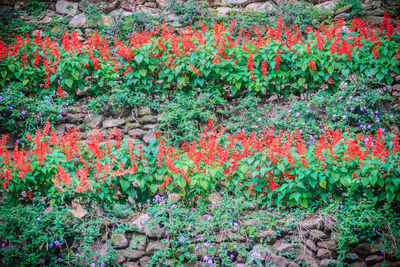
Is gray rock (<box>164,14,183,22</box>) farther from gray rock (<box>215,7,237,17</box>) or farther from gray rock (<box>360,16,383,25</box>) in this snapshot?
gray rock (<box>360,16,383,25</box>)

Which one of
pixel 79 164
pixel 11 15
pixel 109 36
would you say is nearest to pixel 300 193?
pixel 79 164

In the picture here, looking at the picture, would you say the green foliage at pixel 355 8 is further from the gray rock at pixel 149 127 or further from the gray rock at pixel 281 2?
the gray rock at pixel 149 127

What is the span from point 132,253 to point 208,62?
2865mm

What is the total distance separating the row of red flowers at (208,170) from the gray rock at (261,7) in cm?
352

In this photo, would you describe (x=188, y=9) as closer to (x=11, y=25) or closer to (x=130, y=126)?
(x=130, y=126)

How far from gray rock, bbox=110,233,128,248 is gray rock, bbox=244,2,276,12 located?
5.00 m

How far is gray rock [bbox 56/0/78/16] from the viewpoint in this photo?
7332mm

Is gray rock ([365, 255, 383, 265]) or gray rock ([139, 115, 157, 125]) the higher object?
gray rock ([139, 115, 157, 125])

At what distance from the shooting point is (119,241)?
408cm

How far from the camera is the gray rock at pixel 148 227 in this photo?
4074 millimetres

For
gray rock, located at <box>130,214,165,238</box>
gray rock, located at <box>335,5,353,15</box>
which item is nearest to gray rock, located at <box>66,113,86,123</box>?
gray rock, located at <box>130,214,165,238</box>

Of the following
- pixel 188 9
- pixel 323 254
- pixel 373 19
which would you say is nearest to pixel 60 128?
pixel 188 9

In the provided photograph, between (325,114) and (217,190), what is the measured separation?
202 cm

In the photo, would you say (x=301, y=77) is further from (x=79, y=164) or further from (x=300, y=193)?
(x=79, y=164)
